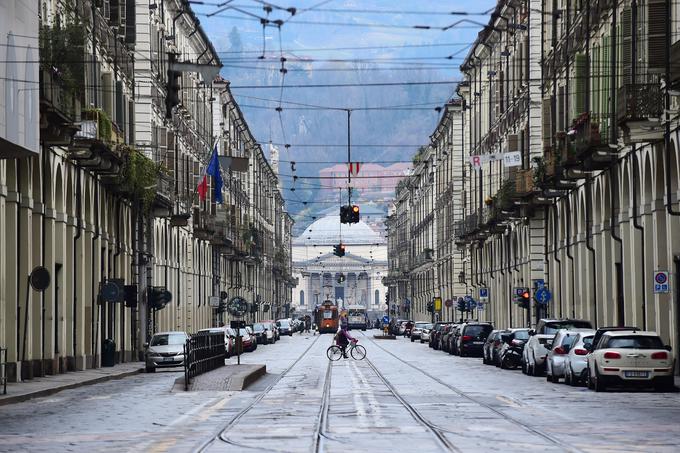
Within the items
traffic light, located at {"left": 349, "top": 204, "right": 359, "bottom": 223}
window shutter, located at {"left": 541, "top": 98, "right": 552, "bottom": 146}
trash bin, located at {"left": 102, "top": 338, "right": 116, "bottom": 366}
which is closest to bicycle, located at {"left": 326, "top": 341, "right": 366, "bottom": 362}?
traffic light, located at {"left": 349, "top": 204, "right": 359, "bottom": 223}

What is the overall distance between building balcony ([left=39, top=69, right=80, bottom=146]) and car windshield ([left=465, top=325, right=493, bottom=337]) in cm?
3022

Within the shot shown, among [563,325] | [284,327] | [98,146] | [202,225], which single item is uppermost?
[98,146]

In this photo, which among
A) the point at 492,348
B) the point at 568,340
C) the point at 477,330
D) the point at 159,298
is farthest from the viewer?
A: the point at 477,330

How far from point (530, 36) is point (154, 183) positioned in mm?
17898

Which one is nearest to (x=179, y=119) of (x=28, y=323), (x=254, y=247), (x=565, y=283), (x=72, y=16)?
(x=565, y=283)

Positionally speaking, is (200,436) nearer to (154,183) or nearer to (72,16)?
(72,16)

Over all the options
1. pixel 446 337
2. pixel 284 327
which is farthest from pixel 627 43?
pixel 284 327

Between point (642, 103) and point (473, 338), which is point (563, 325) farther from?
point (473, 338)

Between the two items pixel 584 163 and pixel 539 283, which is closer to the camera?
pixel 584 163

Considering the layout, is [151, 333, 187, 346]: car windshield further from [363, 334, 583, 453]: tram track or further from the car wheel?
the car wheel

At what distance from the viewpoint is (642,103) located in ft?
131

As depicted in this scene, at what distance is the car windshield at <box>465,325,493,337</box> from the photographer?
70.1 m

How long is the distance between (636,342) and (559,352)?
5805mm

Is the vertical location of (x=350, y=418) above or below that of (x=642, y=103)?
below
